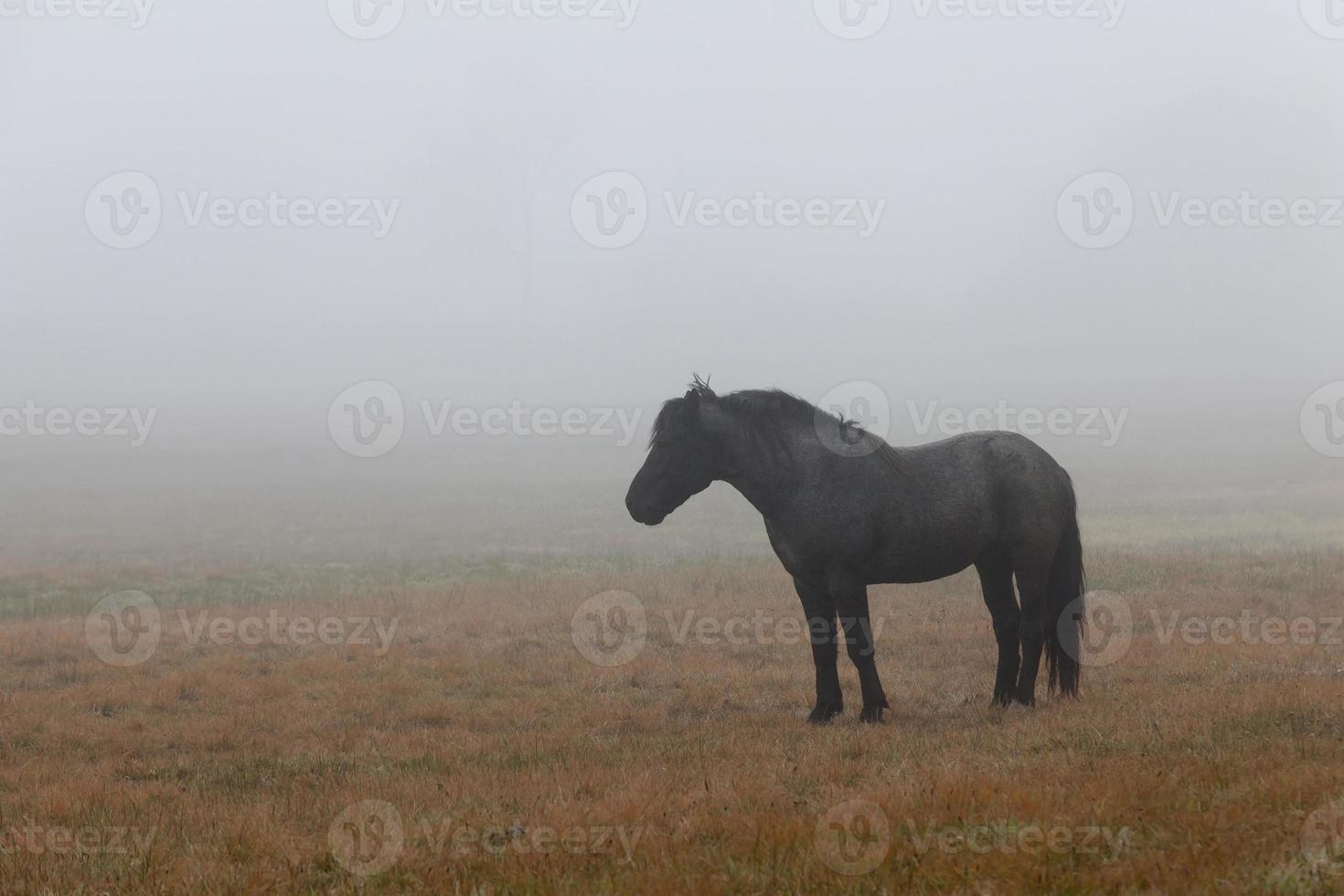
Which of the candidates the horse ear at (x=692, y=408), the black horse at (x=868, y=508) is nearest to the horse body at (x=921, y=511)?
the black horse at (x=868, y=508)

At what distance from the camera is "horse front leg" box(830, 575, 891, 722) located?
10422mm

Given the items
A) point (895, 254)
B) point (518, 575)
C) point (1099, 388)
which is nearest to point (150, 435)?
point (518, 575)

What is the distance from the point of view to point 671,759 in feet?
30.1

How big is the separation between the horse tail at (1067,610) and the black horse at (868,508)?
0.02 m

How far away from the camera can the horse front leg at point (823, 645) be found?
35.1 feet

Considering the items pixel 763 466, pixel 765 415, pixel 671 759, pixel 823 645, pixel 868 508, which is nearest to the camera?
pixel 671 759

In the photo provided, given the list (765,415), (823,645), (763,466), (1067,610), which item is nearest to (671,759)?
(823,645)

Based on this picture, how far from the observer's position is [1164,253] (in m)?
152

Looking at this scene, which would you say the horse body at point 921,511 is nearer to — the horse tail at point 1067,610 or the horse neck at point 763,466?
the horse neck at point 763,466

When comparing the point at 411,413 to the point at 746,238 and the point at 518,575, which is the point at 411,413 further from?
the point at 746,238

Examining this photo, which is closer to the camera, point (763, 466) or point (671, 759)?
point (671, 759)

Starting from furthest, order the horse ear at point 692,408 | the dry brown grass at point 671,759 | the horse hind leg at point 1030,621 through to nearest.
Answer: the horse hind leg at point 1030,621
the horse ear at point 692,408
the dry brown grass at point 671,759

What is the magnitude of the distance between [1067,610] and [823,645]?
259 cm

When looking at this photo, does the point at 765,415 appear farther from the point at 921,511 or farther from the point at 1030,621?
the point at 1030,621
